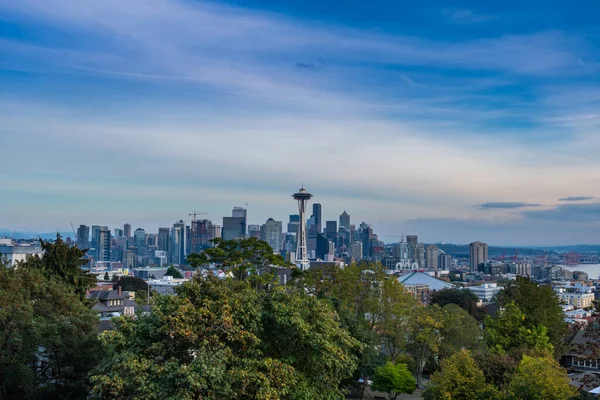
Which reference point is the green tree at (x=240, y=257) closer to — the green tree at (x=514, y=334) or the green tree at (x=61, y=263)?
the green tree at (x=61, y=263)

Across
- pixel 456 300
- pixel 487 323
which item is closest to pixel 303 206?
pixel 456 300

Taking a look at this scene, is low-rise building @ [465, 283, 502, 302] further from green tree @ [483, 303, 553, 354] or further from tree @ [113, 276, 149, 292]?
green tree @ [483, 303, 553, 354]

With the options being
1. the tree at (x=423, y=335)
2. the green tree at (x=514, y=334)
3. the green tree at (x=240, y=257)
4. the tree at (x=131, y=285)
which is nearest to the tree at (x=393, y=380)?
the tree at (x=423, y=335)

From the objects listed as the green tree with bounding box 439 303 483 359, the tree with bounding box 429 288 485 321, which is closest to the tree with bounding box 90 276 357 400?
the green tree with bounding box 439 303 483 359

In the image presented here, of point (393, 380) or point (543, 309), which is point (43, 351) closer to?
point (393, 380)

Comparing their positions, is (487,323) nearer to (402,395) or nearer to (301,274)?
(402,395)

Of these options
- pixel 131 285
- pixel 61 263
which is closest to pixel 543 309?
pixel 61 263

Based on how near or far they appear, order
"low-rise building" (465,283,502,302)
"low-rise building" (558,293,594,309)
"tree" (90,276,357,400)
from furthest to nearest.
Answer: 1. "low-rise building" (465,283,502,302)
2. "low-rise building" (558,293,594,309)
3. "tree" (90,276,357,400)
